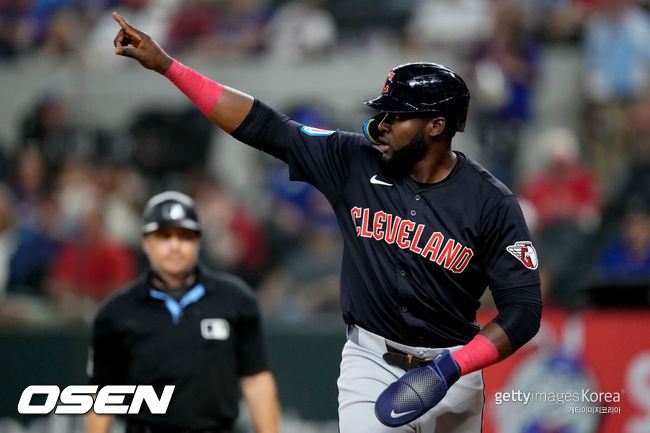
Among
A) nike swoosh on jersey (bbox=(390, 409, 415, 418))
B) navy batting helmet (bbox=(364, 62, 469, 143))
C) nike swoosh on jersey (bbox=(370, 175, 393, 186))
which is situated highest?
navy batting helmet (bbox=(364, 62, 469, 143))

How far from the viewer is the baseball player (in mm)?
3389

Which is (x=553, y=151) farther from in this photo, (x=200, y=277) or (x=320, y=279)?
(x=200, y=277)

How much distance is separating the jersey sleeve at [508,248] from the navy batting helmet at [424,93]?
0.41 meters

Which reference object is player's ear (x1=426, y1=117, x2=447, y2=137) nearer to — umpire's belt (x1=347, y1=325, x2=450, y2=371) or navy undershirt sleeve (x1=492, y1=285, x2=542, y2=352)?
navy undershirt sleeve (x1=492, y1=285, x2=542, y2=352)

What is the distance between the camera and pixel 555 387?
5820 mm

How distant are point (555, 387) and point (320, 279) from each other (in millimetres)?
2075

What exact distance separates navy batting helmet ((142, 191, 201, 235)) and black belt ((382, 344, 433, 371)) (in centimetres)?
162

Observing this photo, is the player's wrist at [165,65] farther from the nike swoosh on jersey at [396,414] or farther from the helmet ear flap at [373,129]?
the nike swoosh on jersey at [396,414]

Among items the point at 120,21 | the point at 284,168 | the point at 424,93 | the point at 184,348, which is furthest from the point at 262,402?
the point at 284,168

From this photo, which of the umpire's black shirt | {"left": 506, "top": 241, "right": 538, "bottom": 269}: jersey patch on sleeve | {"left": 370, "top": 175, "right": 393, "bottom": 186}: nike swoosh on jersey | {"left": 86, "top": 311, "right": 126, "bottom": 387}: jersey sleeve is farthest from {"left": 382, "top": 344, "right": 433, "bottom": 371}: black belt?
{"left": 86, "top": 311, "right": 126, "bottom": 387}: jersey sleeve

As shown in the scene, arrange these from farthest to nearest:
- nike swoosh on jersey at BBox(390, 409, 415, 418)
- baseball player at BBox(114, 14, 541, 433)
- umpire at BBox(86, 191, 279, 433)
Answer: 1. umpire at BBox(86, 191, 279, 433)
2. baseball player at BBox(114, 14, 541, 433)
3. nike swoosh on jersey at BBox(390, 409, 415, 418)

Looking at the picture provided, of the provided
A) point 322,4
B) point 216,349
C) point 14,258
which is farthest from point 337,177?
point 322,4

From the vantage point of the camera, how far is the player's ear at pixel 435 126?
3.47 meters

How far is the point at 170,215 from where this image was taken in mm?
A: 4703
